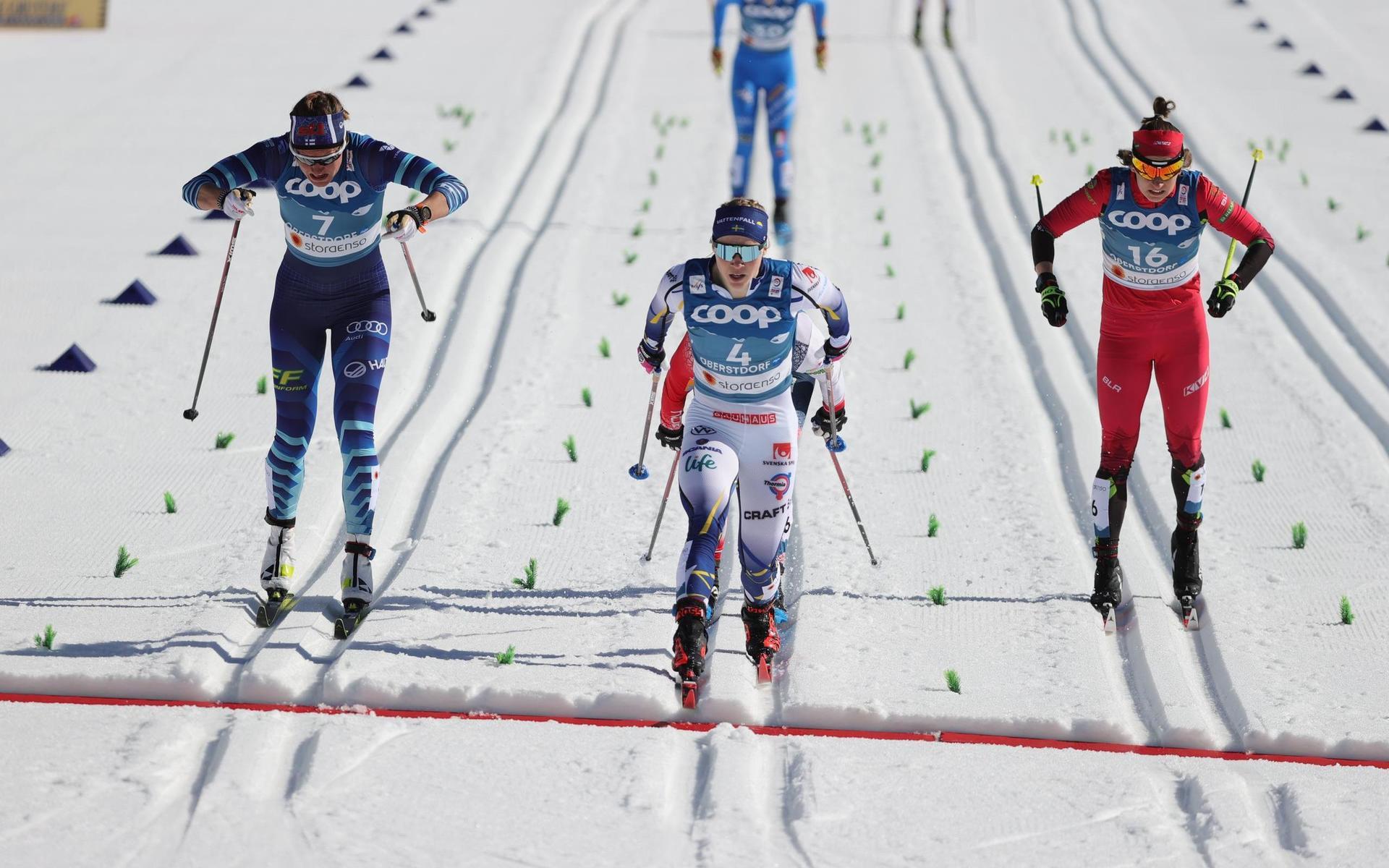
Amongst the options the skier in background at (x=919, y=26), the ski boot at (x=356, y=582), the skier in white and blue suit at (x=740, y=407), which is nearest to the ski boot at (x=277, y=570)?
the ski boot at (x=356, y=582)

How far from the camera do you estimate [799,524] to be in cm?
794

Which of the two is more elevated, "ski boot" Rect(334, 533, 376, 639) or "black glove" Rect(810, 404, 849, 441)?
"black glove" Rect(810, 404, 849, 441)

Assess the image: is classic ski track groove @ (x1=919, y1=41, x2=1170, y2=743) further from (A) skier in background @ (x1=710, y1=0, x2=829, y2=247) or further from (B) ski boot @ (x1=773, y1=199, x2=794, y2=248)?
(A) skier in background @ (x1=710, y1=0, x2=829, y2=247)

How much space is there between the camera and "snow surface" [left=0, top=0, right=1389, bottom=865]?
17.6ft

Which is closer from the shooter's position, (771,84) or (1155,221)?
(1155,221)

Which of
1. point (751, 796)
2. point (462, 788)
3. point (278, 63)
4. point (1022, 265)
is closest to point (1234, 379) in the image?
point (1022, 265)

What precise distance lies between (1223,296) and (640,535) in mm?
3004

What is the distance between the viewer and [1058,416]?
30.8 feet

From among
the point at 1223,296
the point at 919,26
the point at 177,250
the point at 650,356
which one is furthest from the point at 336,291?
the point at 919,26

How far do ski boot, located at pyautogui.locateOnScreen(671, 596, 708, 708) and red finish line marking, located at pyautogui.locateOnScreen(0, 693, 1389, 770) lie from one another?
0.13 meters

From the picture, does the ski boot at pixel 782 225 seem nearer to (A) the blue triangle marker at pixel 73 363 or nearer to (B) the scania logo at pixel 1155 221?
(A) the blue triangle marker at pixel 73 363

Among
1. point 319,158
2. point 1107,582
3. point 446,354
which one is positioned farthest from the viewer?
point 446,354

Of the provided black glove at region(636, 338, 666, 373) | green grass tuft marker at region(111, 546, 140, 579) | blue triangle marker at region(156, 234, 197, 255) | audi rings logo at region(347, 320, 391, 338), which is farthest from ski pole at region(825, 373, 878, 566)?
blue triangle marker at region(156, 234, 197, 255)

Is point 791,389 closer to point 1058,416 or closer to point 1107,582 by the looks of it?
point 1107,582
